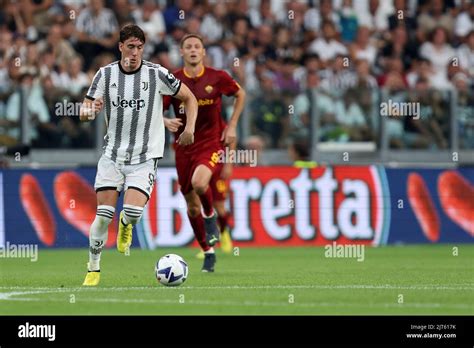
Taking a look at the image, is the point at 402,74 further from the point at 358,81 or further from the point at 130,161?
the point at 130,161

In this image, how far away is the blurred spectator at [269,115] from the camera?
19781 mm

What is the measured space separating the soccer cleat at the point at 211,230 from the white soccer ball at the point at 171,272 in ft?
6.91

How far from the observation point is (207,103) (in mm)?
14539

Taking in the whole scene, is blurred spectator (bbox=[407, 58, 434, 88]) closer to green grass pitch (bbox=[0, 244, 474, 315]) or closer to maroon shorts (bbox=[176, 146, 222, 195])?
green grass pitch (bbox=[0, 244, 474, 315])

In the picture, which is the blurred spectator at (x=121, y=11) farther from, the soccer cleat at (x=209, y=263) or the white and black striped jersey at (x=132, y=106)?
the white and black striped jersey at (x=132, y=106)

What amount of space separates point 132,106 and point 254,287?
6.97 feet

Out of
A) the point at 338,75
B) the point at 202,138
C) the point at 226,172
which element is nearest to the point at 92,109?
the point at 202,138

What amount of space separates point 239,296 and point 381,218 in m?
9.35

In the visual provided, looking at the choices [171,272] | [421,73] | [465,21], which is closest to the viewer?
[171,272]

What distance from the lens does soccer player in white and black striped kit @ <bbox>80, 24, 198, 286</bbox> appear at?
467 inches

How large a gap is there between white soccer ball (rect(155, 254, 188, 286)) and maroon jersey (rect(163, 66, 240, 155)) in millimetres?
2784

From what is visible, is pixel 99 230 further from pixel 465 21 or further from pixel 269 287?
pixel 465 21

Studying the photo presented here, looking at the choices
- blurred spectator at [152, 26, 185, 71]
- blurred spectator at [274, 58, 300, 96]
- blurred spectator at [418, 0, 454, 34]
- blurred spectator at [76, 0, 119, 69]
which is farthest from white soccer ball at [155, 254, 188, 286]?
blurred spectator at [418, 0, 454, 34]

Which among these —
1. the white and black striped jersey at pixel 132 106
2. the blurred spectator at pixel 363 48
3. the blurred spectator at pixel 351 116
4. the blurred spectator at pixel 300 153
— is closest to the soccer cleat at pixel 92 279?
the white and black striped jersey at pixel 132 106
